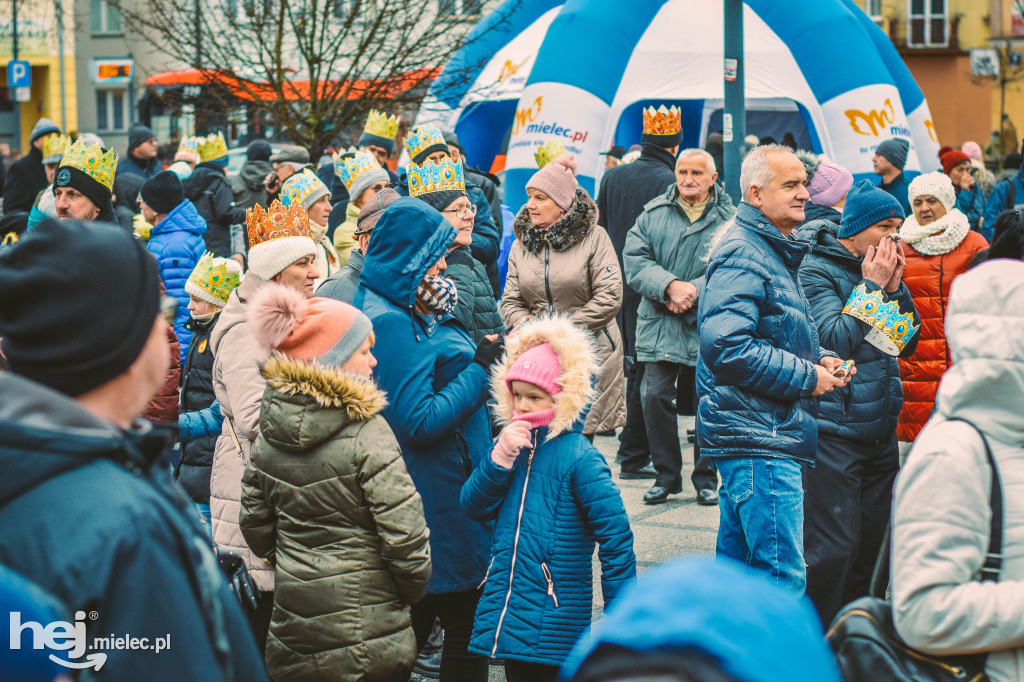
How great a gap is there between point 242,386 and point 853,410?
266 centimetres

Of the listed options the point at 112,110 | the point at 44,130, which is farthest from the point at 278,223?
the point at 112,110

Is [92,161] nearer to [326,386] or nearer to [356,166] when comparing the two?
[356,166]

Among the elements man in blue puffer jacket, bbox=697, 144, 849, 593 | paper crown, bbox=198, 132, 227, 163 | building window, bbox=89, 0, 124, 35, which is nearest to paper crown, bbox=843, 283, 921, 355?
man in blue puffer jacket, bbox=697, 144, 849, 593

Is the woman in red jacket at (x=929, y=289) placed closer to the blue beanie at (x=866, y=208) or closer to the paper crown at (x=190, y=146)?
the blue beanie at (x=866, y=208)

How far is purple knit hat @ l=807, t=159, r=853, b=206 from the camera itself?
20.7 feet

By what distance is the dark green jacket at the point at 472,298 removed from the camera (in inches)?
224

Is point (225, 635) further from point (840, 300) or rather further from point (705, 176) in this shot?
point (705, 176)

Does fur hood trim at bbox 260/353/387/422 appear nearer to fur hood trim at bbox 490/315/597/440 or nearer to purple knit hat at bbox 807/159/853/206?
fur hood trim at bbox 490/315/597/440

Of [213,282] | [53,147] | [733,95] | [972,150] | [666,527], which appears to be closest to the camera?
[213,282]

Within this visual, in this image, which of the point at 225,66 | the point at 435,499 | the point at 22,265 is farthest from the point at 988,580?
the point at 225,66

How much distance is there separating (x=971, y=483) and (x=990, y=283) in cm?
45

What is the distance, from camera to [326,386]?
3.60 m

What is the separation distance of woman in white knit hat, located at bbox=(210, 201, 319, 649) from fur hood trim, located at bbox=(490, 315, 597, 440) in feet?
2.97

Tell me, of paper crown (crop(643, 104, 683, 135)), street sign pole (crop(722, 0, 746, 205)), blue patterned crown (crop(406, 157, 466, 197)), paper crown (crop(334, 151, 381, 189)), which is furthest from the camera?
street sign pole (crop(722, 0, 746, 205))
